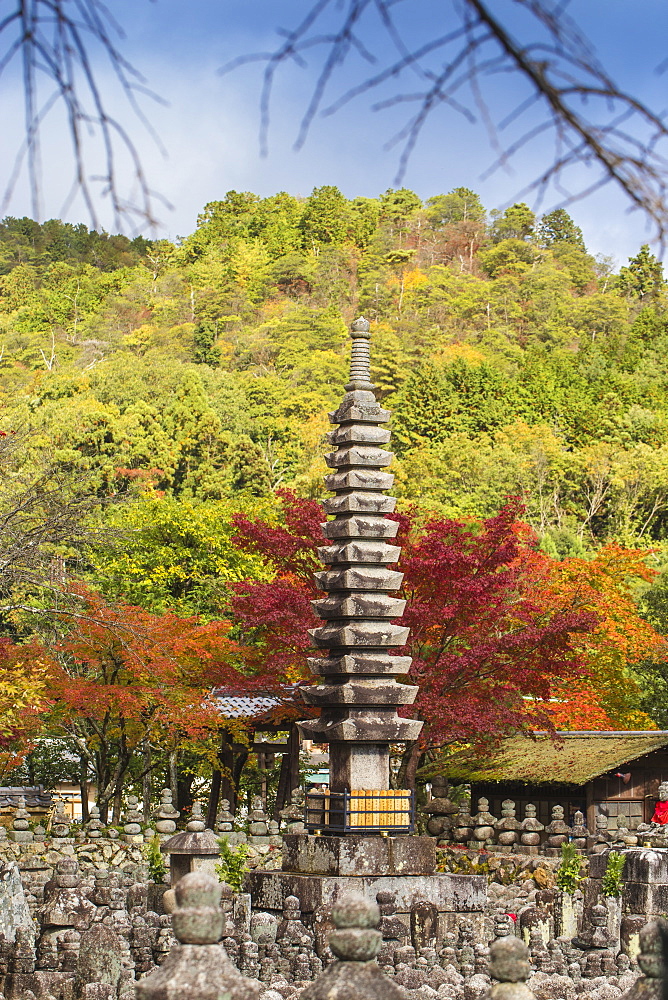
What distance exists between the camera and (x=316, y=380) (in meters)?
57.1

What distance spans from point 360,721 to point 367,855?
5.75ft

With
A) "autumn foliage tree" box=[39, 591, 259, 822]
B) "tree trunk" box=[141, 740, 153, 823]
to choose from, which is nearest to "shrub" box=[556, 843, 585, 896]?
"autumn foliage tree" box=[39, 591, 259, 822]

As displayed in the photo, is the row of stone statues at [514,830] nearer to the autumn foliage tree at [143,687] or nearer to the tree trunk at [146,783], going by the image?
the autumn foliage tree at [143,687]

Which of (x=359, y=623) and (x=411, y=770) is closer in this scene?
(x=359, y=623)

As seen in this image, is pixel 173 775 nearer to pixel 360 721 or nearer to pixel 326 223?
pixel 360 721

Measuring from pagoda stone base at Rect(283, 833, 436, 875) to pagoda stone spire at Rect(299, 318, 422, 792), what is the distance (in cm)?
93

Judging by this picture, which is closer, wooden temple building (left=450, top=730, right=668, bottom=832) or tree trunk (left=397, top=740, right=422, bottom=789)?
tree trunk (left=397, top=740, right=422, bottom=789)

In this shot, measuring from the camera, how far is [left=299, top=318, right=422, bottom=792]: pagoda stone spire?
15.9 metres

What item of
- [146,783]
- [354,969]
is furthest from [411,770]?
[354,969]

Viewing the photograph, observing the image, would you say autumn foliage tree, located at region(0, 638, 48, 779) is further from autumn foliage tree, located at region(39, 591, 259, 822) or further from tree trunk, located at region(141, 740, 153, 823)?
tree trunk, located at region(141, 740, 153, 823)

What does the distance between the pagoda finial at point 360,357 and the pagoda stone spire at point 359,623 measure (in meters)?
0.24

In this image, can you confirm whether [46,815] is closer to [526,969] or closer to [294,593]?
[294,593]

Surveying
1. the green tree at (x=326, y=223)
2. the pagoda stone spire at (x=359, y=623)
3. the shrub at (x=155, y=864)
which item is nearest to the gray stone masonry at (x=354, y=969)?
the pagoda stone spire at (x=359, y=623)

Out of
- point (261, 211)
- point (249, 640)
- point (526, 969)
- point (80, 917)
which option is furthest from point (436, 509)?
point (261, 211)
